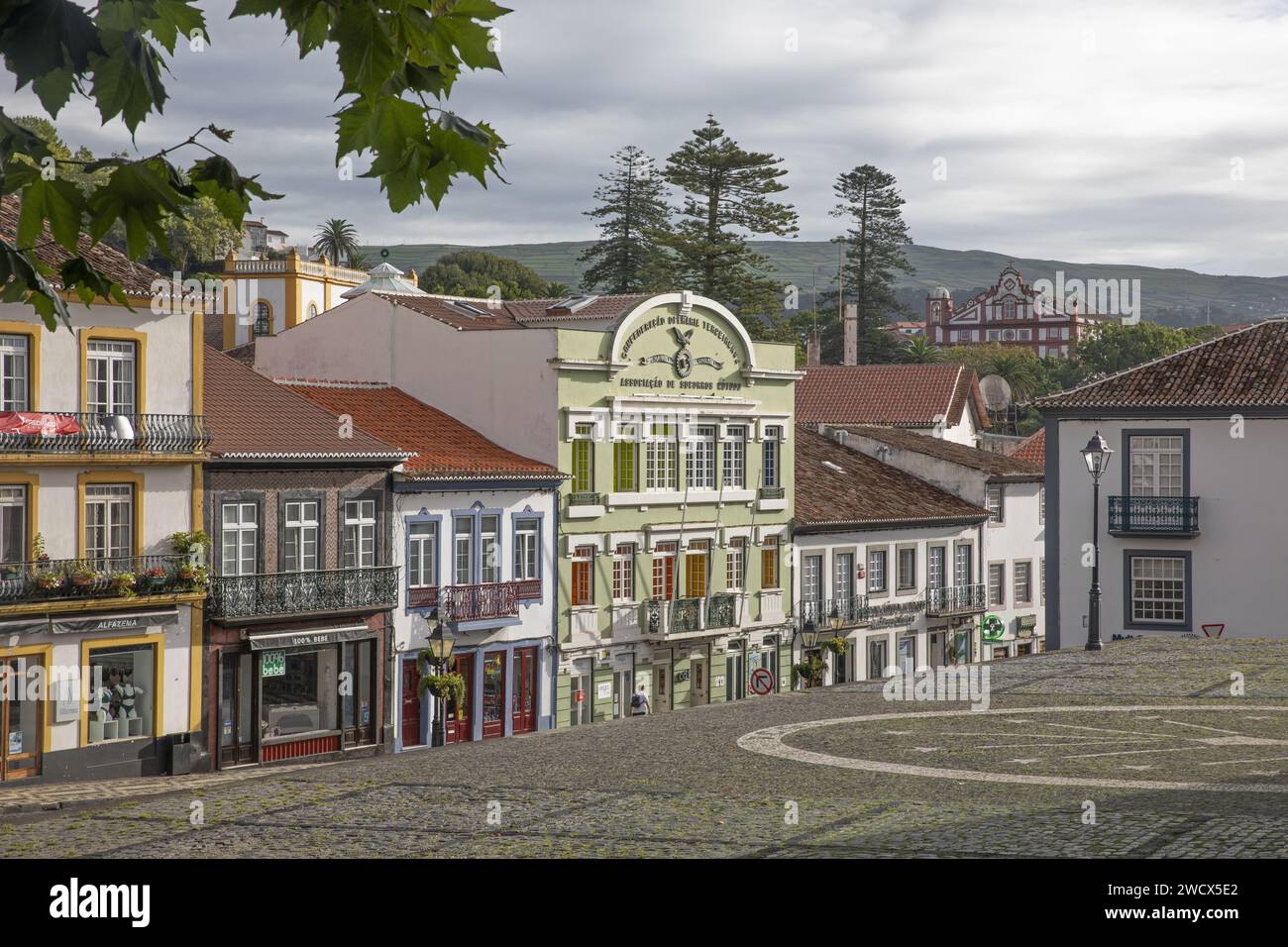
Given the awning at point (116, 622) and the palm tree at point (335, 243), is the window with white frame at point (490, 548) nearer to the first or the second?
the awning at point (116, 622)

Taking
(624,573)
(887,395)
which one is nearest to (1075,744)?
(624,573)

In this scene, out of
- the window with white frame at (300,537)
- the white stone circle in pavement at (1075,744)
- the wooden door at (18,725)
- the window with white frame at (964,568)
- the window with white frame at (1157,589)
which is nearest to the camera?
the white stone circle in pavement at (1075,744)

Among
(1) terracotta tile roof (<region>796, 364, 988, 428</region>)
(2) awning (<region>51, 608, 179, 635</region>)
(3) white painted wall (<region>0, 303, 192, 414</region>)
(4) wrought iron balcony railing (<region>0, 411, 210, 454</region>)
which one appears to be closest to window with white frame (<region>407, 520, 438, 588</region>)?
(4) wrought iron balcony railing (<region>0, 411, 210, 454</region>)

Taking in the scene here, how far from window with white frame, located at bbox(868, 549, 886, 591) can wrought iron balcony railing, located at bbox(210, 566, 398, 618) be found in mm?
17612

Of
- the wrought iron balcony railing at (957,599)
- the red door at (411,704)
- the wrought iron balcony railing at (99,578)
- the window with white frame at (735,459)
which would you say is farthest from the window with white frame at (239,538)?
the wrought iron balcony railing at (957,599)

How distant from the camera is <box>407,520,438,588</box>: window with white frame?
37062 mm

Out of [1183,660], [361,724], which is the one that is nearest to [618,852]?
[1183,660]

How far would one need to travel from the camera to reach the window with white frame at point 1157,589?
39.4m

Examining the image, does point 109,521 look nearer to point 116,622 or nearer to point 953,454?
point 116,622

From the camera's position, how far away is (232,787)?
19312mm

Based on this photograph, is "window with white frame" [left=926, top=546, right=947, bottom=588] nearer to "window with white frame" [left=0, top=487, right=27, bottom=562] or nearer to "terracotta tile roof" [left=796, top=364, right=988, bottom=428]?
"terracotta tile roof" [left=796, top=364, right=988, bottom=428]

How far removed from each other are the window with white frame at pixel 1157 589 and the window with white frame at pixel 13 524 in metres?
24.0

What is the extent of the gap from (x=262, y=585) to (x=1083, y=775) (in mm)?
19516
